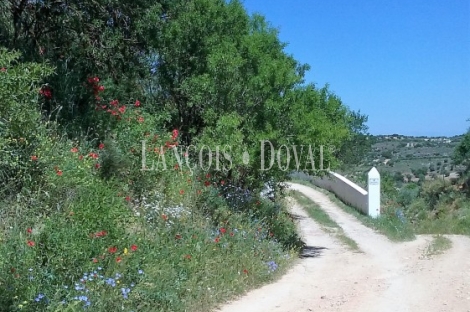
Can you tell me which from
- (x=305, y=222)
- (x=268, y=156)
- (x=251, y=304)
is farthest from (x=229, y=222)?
(x=305, y=222)

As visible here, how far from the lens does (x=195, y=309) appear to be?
6.52 metres

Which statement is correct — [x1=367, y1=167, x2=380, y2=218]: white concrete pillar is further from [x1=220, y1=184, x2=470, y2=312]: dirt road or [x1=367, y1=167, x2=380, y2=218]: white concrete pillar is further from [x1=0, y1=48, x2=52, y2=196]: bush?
[x1=0, y1=48, x2=52, y2=196]: bush

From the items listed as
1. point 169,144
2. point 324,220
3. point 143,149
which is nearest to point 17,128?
point 143,149

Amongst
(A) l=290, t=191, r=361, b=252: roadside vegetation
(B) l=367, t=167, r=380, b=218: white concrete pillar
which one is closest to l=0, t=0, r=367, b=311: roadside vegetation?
(A) l=290, t=191, r=361, b=252: roadside vegetation

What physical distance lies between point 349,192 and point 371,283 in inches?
535

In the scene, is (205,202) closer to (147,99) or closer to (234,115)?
(234,115)

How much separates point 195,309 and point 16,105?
3167 mm

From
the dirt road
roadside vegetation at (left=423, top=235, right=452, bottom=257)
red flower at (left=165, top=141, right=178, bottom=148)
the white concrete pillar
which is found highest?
red flower at (left=165, top=141, right=178, bottom=148)

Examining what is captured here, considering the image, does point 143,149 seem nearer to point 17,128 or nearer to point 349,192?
point 17,128

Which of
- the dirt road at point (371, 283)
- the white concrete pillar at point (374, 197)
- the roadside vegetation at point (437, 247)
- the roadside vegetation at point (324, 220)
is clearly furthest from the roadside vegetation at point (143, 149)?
the white concrete pillar at point (374, 197)

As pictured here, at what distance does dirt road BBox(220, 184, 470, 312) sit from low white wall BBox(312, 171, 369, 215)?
17.5ft

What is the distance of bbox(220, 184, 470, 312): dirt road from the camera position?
23.2ft

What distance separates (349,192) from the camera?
21.9m

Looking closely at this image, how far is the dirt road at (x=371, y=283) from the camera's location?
7.07m
